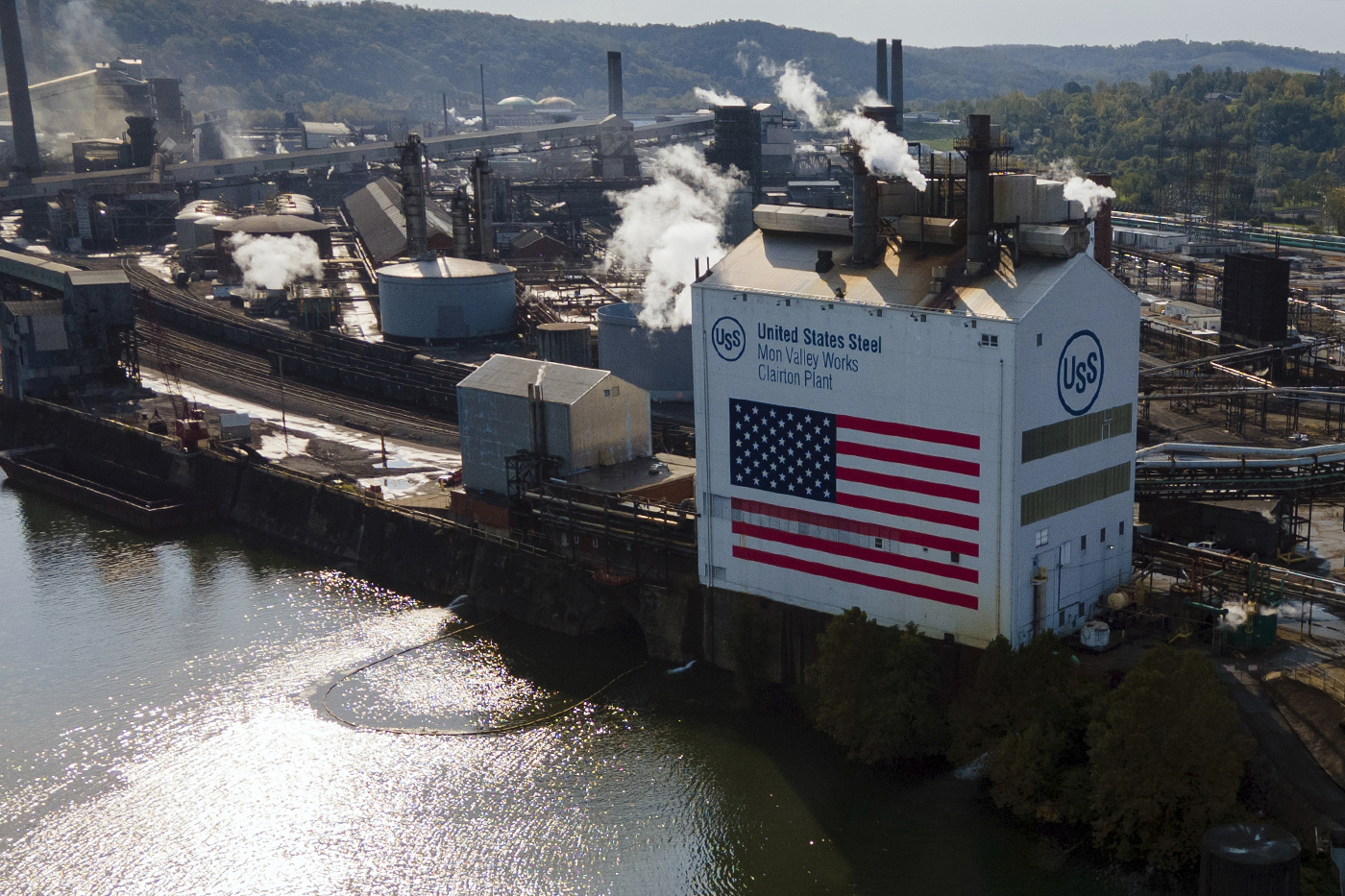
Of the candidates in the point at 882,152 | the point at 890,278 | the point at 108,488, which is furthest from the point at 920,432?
the point at 108,488

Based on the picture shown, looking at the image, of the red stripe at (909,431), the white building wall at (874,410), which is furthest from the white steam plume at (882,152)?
the red stripe at (909,431)

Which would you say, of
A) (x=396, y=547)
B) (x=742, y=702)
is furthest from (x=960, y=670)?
(x=396, y=547)

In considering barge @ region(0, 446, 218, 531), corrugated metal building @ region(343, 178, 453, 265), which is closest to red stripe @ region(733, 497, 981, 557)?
barge @ region(0, 446, 218, 531)

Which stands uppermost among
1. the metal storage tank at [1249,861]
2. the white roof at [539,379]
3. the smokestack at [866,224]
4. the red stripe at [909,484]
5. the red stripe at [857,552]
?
the smokestack at [866,224]

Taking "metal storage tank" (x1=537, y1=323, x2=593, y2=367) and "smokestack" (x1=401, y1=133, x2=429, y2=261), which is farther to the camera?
"smokestack" (x1=401, y1=133, x2=429, y2=261)

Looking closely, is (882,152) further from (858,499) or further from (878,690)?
(878,690)

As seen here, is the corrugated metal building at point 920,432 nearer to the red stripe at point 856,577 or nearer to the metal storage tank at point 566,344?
the red stripe at point 856,577

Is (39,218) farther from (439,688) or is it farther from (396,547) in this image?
(439,688)

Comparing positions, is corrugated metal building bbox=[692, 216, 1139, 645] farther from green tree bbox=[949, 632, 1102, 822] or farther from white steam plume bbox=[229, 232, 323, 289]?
white steam plume bbox=[229, 232, 323, 289]
